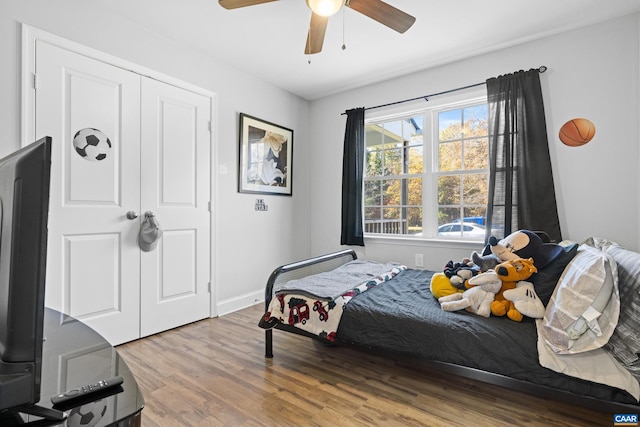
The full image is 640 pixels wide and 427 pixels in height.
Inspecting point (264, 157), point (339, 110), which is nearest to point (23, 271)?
point (264, 157)

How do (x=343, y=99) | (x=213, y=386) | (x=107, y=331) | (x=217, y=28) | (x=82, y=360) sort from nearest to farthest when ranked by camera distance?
1. (x=82, y=360)
2. (x=213, y=386)
3. (x=107, y=331)
4. (x=217, y=28)
5. (x=343, y=99)

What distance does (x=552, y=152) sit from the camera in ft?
8.78

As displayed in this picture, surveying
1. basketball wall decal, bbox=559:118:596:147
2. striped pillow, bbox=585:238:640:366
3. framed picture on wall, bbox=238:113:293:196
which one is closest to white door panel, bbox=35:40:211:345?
framed picture on wall, bbox=238:113:293:196

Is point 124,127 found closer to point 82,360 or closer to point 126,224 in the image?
point 126,224

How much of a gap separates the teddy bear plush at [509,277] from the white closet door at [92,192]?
259 cm

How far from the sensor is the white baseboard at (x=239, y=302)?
3.21 m

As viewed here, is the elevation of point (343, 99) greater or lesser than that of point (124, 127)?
greater

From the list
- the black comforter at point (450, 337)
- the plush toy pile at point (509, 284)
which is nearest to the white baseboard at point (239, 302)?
the black comforter at point (450, 337)

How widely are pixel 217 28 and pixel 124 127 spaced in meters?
1.09

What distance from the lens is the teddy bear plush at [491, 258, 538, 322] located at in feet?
5.80

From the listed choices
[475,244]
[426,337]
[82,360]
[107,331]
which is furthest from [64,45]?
[475,244]

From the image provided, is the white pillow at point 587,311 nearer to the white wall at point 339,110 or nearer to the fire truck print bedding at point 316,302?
the fire truck print bedding at point 316,302

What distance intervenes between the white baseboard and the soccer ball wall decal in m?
1.68

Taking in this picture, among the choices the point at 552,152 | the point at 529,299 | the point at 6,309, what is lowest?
the point at 529,299
